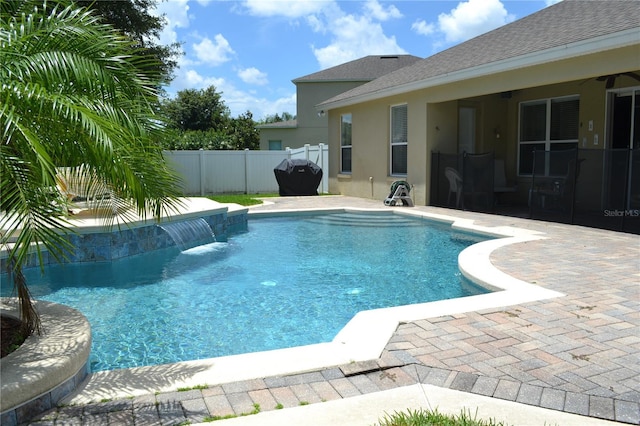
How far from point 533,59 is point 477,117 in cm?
491

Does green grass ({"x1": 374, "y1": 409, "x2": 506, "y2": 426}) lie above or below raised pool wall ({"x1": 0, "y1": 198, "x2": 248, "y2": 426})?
below

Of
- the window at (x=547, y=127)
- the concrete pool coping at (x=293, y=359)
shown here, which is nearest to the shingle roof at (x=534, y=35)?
the window at (x=547, y=127)

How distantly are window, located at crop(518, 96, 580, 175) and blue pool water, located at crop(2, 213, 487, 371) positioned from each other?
4.97 metres

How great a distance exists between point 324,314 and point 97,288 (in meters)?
3.21

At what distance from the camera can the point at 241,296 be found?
605 centimetres

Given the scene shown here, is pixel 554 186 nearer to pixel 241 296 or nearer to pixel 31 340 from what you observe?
pixel 241 296

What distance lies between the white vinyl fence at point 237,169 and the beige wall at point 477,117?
222 centimetres

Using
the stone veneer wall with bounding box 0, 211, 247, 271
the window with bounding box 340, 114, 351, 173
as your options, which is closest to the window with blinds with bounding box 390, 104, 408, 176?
the window with bounding box 340, 114, 351, 173

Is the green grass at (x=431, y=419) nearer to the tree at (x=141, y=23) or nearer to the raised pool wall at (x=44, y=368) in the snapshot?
the raised pool wall at (x=44, y=368)

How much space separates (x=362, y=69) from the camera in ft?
94.6

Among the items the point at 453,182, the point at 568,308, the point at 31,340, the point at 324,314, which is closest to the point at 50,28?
the point at 31,340

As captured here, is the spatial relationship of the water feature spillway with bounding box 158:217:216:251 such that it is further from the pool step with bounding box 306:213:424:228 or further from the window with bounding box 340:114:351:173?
the window with bounding box 340:114:351:173

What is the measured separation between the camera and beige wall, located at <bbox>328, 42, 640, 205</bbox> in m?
9.46

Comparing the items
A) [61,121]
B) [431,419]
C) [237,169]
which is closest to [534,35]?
[431,419]
